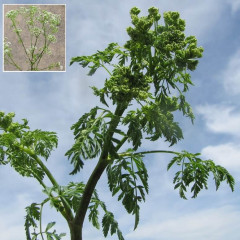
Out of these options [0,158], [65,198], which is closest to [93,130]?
[65,198]

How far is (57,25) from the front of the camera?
1082 centimetres

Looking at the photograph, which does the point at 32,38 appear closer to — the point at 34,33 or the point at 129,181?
the point at 34,33

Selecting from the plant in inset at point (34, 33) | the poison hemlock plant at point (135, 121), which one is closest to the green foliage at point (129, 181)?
the poison hemlock plant at point (135, 121)

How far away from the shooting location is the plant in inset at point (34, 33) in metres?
10.6

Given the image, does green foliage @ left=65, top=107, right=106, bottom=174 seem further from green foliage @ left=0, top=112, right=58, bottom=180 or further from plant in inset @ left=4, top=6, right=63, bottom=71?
plant in inset @ left=4, top=6, right=63, bottom=71

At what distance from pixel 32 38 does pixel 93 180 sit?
5781 millimetres

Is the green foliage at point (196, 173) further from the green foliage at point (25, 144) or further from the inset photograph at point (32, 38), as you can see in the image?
the inset photograph at point (32, 38)

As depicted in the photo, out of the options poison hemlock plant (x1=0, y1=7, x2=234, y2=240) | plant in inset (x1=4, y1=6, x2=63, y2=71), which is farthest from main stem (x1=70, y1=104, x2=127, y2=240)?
plant in inset (x1=4, y1=6, x2=63, y2=71)

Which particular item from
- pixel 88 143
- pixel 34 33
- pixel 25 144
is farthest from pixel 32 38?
pixel 88 143

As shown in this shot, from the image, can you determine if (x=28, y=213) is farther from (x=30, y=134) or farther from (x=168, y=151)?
(x=168, y=151)

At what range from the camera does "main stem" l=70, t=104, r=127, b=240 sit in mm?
5797

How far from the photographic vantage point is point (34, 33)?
1078 centimetres

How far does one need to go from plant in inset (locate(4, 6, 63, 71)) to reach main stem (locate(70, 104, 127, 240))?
16.1ft

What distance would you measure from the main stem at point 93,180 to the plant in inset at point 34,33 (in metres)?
4.91
